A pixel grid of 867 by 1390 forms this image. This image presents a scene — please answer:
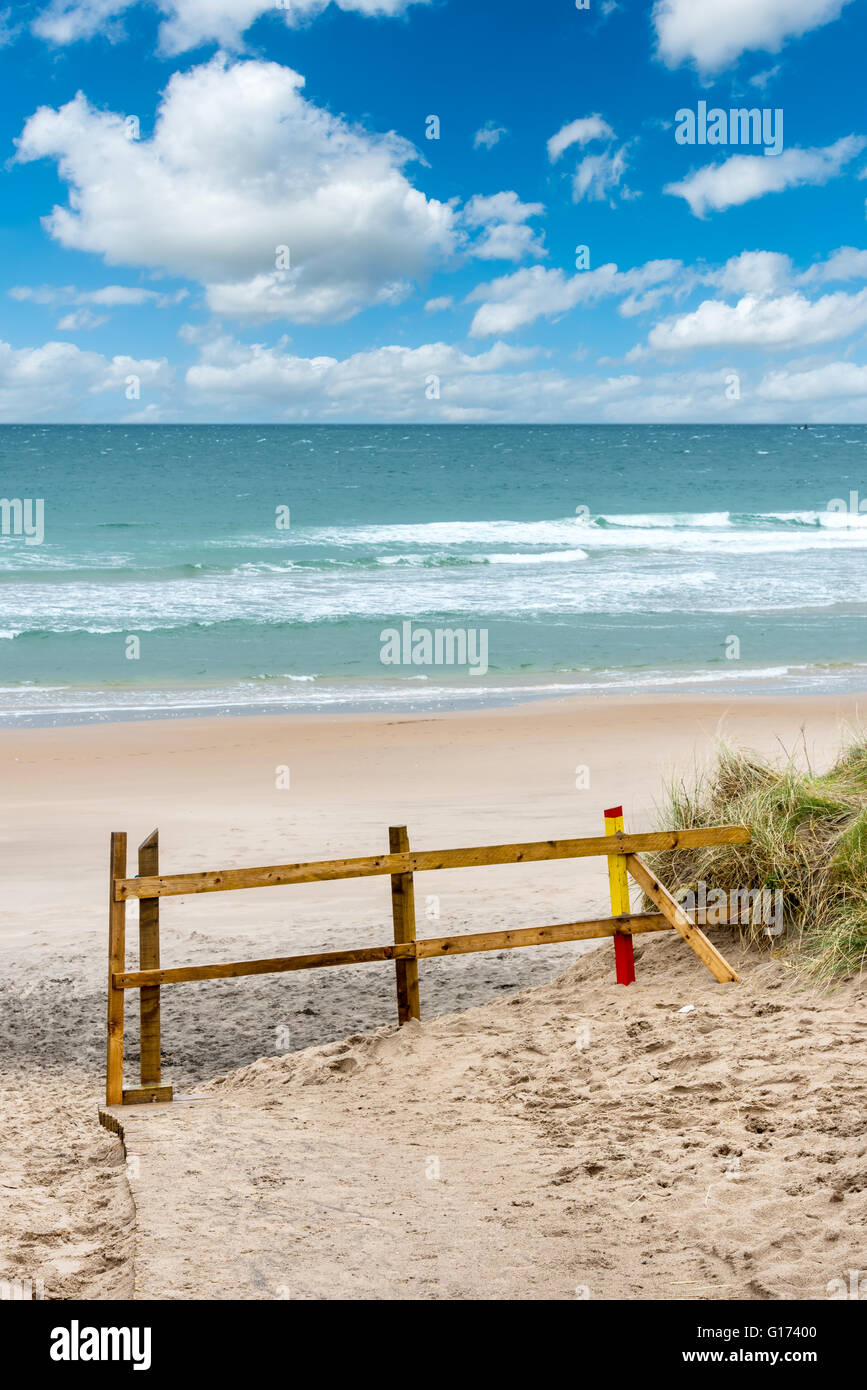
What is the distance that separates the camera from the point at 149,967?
649 cm

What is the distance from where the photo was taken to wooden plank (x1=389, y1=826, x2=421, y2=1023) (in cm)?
691

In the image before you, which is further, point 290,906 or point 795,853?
point 290,906

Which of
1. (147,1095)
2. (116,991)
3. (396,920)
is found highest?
(396,920)

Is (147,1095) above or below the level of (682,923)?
below

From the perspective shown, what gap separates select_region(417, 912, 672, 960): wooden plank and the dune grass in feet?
2.53

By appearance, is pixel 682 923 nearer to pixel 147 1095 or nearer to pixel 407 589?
pixel 147 1095

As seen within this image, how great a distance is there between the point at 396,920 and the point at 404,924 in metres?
0.08

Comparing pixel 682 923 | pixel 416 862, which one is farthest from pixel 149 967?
pixel 682 923

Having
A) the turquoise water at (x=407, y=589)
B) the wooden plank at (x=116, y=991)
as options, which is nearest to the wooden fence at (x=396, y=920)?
the wooden plank at (x=116, y=991)

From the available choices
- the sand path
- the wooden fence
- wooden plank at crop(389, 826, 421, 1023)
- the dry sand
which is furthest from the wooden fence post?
wooden plank at crop(389, 826, 421, 1023)

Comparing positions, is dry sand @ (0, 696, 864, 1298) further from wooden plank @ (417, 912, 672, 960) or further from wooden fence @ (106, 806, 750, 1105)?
wooden plank @ (417, 912, 672, 960)

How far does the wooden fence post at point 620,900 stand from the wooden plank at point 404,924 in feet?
4.00
